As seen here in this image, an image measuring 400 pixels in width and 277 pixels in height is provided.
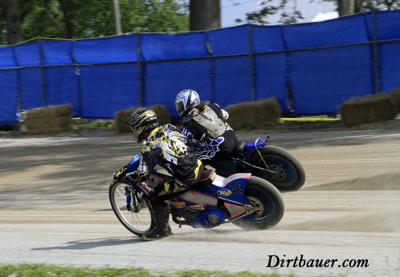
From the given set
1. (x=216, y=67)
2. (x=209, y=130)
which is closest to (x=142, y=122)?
(x=209, y=130)

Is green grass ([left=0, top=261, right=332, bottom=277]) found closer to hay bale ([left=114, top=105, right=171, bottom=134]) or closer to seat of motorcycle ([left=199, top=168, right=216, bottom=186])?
seat of motorcycle ([left=199, top=168, right=216, bottom=186])

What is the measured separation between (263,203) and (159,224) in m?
1.26

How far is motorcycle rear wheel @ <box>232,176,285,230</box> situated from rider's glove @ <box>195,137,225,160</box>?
71.8 inches

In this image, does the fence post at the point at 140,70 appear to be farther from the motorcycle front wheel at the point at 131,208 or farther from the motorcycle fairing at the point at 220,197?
the motorcycle fairing at the point at 220,197

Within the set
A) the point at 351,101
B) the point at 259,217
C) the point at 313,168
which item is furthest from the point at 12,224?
the point at 351,101

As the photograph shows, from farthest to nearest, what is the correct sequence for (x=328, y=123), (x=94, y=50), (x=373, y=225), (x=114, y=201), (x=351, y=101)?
(x=94, y=50)
(x=328, y=123)
(x=351, y=101)
(x=114, y=201)
(x=373, y=225)

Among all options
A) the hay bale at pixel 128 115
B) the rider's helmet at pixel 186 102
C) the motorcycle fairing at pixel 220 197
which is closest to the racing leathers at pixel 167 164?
the motorcycle fairing at pixel 220 197

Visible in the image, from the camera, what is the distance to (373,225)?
25.4ft

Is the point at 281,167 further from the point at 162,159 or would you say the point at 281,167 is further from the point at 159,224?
the point at 162,159

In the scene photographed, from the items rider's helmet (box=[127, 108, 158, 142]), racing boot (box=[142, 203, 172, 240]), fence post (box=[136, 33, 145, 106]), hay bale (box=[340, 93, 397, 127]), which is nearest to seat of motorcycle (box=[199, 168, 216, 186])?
racing boot (box=[142, 203, 172, 240])

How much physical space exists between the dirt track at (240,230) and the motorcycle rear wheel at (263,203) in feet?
0.42

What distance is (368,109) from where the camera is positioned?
645 inches

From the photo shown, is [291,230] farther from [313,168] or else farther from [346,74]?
[346,74]

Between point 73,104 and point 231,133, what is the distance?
1322 centimetres
